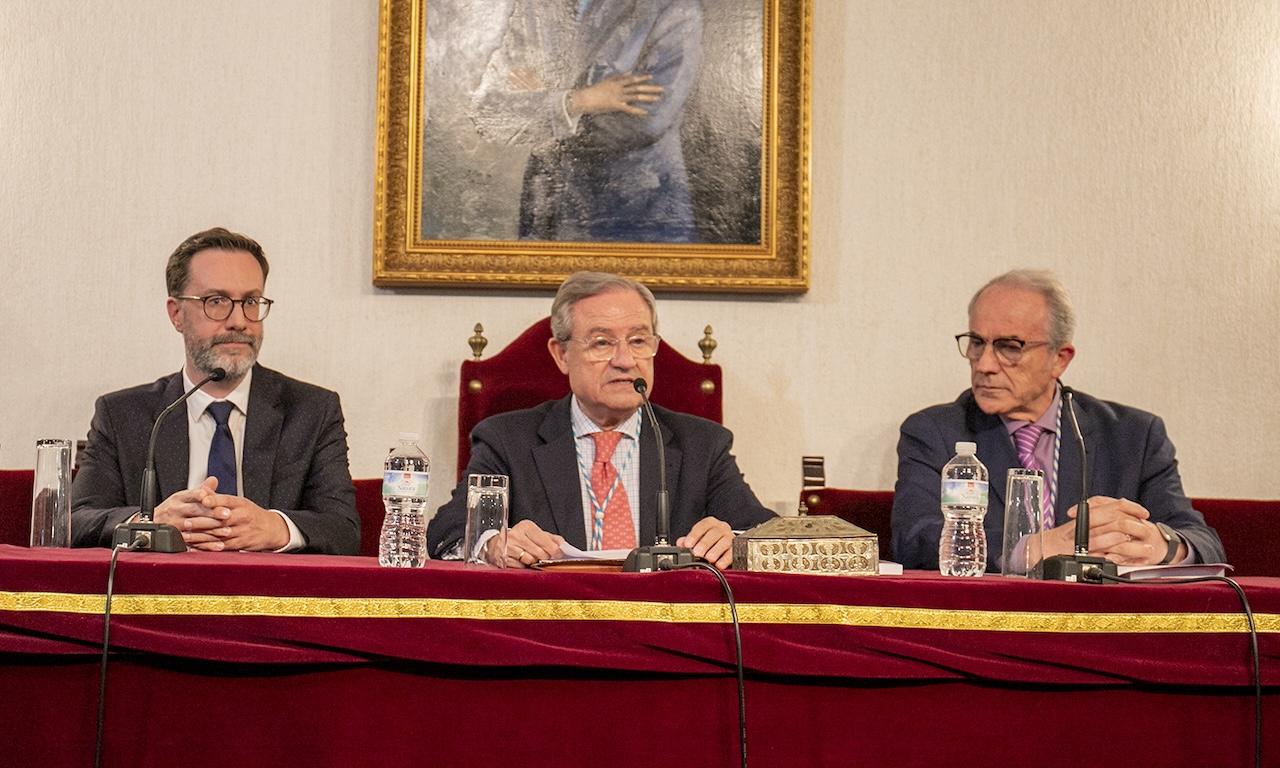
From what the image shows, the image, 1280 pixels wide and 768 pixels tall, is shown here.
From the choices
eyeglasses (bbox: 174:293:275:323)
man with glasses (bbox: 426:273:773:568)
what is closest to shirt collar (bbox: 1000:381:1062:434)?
man with glasses (bbox: 426:273:773:568)

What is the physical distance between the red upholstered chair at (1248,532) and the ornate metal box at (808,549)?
179cm

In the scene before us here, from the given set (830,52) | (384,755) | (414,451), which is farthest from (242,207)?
(384,755)

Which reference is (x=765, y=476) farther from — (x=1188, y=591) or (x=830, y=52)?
(x=1188, y=591)

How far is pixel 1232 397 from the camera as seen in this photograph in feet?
14.0

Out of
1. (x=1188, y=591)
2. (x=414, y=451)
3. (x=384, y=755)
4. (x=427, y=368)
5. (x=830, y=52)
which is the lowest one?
(x=384, y=755)

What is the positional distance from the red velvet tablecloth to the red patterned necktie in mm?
1076

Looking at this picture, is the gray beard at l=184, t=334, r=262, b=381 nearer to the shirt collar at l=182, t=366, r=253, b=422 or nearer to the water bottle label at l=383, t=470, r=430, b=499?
the shirt collar at l=182, t=366, r=253, b=422

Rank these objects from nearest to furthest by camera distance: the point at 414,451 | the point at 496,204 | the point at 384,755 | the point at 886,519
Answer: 1. the point at 384,755
2. the point at 414,451
3. the point at 886,519
4. the point at 496,204

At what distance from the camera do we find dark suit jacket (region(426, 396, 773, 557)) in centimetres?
327

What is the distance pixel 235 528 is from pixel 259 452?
2.12 feet

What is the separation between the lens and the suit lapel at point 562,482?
128 inches

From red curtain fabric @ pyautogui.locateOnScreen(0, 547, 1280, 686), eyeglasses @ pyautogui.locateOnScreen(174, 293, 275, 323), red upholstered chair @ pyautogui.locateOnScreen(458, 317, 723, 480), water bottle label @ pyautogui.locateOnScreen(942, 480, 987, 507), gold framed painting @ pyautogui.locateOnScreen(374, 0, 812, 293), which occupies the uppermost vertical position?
gold framed painting @ pyautogui.locateOnScreen(374, 0, 812, 293)

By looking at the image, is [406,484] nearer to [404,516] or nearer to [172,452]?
[404,516]

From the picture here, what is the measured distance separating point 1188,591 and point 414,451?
1.58 meters
